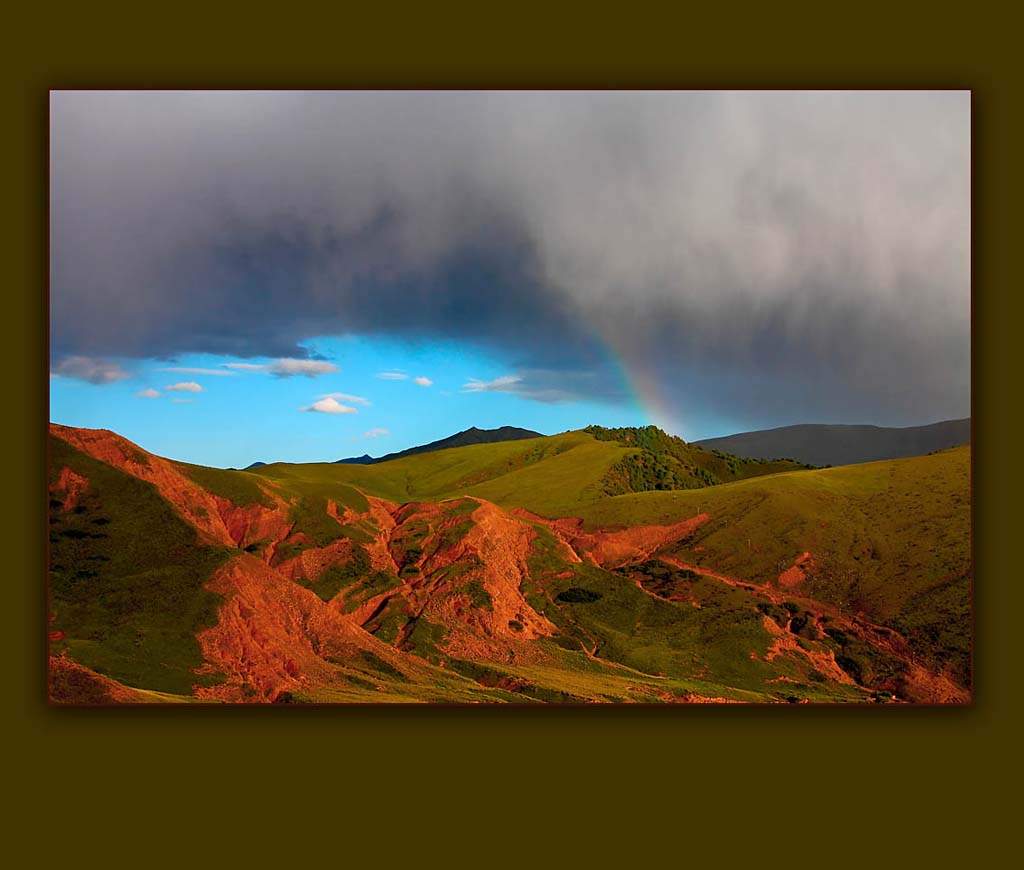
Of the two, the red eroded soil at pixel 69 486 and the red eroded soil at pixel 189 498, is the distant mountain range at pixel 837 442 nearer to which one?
the red eroded soil at pixel 189 498

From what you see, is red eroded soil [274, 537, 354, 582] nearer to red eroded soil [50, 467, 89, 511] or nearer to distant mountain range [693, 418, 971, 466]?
red eroded soil [50, 467, 89, 511]

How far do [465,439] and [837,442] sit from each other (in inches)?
329

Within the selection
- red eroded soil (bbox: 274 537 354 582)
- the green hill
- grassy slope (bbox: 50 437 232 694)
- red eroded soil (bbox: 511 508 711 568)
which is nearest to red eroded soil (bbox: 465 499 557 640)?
the green hill

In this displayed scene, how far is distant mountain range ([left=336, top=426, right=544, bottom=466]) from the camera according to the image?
57.1ft

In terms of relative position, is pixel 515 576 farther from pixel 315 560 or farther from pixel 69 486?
pixel 69 486

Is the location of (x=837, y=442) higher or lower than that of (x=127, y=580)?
higher

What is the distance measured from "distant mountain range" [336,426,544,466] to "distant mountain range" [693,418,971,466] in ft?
14.1

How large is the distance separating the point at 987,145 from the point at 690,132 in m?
5.39

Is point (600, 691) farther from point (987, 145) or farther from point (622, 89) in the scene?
point (987, 145)

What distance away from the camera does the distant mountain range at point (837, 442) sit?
16.0 meters

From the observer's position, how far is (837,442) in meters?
17.5

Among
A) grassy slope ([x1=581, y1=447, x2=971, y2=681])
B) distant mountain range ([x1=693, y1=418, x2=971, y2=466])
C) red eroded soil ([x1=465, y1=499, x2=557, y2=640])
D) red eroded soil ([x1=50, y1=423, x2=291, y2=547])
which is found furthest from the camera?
red eroded soil ([x1=465, y1=499, x2=557, y2=640])

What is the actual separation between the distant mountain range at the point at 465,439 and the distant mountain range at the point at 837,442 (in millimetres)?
4289

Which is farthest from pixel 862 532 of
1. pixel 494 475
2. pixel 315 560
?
pixel 315 560
